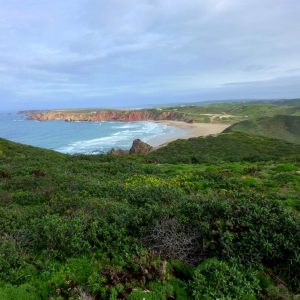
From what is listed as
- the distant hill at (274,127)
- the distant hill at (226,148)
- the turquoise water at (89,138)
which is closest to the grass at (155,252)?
the distant hill at (226,148)

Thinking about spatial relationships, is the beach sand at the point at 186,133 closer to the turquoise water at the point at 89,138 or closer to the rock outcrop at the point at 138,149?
the turquoise water at the point at 89,138

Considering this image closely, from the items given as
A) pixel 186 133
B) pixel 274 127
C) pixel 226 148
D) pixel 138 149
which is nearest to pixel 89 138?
pixel 186 133

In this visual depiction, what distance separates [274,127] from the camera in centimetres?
9850

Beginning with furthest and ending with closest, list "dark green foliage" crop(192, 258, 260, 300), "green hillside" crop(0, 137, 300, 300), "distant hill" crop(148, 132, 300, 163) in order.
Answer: "distant hill" crop(148, 132, 300, 163)
"green hillside" crop(0, 137, 300, 300)
"dark green foliage" crop(192, 258, 260, 300)

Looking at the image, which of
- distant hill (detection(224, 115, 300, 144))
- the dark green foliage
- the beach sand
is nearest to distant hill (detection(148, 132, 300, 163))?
the beach sand

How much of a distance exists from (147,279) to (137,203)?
4964 millimetres

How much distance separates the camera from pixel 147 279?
630 cm

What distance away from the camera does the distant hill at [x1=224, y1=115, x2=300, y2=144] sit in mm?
92188

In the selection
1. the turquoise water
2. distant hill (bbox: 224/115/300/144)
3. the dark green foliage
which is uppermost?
the dark green foliage

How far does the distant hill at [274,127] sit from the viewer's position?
92.2m

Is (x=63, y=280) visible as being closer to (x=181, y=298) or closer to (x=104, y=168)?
(x=181, y=298)

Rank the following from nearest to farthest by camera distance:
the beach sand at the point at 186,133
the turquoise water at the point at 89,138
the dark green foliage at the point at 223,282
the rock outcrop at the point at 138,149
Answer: the dark green foliage at the point at 223,282 → the rock outcrop at the point at 138,149 → the turquoise water at the point at 89,138 → the beach sand at the point at 186,133

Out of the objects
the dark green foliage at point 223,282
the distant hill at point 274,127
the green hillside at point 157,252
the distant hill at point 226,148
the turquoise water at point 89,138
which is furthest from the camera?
the distant hill at point 274,127

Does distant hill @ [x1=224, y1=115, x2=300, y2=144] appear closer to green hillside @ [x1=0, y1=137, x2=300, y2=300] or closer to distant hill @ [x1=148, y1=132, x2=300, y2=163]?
distant hill @ [x1=148, y1=132, x2=300, y2=163]
